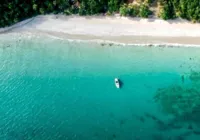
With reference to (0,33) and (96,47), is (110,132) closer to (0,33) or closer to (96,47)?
(96,47)

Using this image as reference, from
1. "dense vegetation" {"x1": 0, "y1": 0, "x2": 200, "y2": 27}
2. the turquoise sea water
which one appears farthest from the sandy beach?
the turquoise sea water

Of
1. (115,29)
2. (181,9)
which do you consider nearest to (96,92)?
(115,29)

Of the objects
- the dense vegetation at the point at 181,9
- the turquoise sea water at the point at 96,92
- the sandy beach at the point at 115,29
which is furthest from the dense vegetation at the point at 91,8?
the turquoise sea water at the point at 96,92

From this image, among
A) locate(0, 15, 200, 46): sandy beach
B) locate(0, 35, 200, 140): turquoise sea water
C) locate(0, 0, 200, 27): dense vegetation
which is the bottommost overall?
locate(0, 35, 200, 140): turquoise sea water

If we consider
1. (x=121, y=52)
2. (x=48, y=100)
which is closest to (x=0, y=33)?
(x=48, y=100)

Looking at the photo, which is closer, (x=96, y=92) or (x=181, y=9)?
(x=181, y=9)

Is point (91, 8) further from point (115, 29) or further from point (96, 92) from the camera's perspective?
point (96, 92)

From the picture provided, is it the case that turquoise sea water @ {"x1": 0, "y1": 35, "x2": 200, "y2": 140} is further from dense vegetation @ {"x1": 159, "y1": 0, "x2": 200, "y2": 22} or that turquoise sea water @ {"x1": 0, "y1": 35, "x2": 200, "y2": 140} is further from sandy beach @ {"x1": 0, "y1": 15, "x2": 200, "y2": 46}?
dense vegetation @ {"x1": 159, "y1": 0, "x2": 200, "y2": 22}
